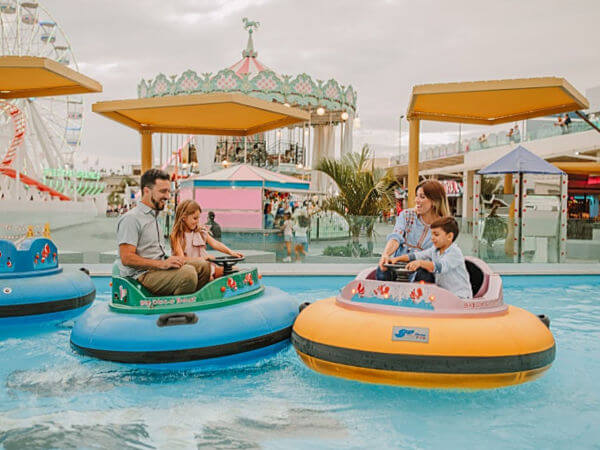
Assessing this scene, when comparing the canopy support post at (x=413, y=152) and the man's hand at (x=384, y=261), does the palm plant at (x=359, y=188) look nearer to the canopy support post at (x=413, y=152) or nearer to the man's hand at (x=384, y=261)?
the canopy support post at (x=413, y=152)

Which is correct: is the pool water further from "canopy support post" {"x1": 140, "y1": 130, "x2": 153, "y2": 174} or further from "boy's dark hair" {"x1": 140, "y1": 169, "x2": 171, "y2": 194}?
"canopy support post" {"x1": 140, "y1": 130, "x2": 153, "y2": 174}

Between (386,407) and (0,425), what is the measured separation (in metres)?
2.47

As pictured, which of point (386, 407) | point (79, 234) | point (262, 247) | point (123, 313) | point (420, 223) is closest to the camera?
point (386, 407)

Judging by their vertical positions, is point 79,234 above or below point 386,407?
above

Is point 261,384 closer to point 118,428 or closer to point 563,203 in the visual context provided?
point 118,428

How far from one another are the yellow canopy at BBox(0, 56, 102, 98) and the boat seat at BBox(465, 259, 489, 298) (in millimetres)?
6271

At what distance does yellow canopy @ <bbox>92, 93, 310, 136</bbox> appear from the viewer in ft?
31.5

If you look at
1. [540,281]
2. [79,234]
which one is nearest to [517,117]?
[540,281]

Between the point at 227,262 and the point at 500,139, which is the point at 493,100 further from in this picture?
the point at 500,139

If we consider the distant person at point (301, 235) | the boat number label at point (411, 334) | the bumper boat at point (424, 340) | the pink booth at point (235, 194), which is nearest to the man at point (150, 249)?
the bumper boat at point (424, 340)

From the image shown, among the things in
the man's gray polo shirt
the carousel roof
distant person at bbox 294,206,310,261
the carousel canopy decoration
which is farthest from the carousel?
the man's gray polo shirt

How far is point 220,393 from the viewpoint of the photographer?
13.5ft

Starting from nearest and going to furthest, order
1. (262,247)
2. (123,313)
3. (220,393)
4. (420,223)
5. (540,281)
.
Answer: (220,393), (123,313), (420,223), (540,281), (262,247)

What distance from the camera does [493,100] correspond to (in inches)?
398
